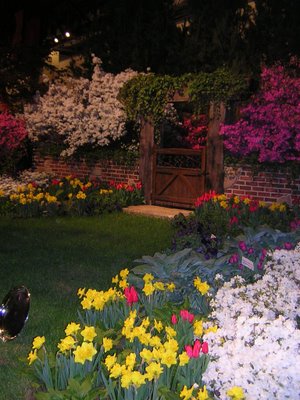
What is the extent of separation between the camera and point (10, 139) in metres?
16.2

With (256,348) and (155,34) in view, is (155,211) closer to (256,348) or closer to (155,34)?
(155,34)

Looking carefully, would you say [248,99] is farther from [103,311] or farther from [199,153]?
[103,311]

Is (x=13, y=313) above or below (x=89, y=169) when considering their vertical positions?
above

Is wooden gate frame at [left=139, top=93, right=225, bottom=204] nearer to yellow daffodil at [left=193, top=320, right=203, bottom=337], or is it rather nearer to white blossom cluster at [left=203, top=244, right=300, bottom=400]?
white blossom cluster at [left=203, top=244, right=300, bottom=400]

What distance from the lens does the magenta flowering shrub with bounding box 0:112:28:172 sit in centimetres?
1600

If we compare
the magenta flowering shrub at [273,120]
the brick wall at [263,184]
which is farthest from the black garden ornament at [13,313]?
the brick wall at [263,184]

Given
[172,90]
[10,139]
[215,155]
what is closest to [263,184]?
[215,155]

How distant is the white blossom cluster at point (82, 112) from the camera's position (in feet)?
46.6

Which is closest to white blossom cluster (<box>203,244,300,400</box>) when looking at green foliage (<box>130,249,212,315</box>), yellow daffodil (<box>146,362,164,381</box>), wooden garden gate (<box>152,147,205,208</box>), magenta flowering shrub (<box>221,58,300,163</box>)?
yellow daffodil (<box>146,362,164,381</box>)

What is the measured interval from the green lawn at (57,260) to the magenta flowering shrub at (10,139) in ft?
16.9

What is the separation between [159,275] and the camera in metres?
4.93

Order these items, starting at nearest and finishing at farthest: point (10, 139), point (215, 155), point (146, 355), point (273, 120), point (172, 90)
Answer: point (146, 355)
point (273, 120)
point (215, 155)
point (172, 90)
point (10, 139)

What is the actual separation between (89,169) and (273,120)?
6.21 m

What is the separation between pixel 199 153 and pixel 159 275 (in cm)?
797
